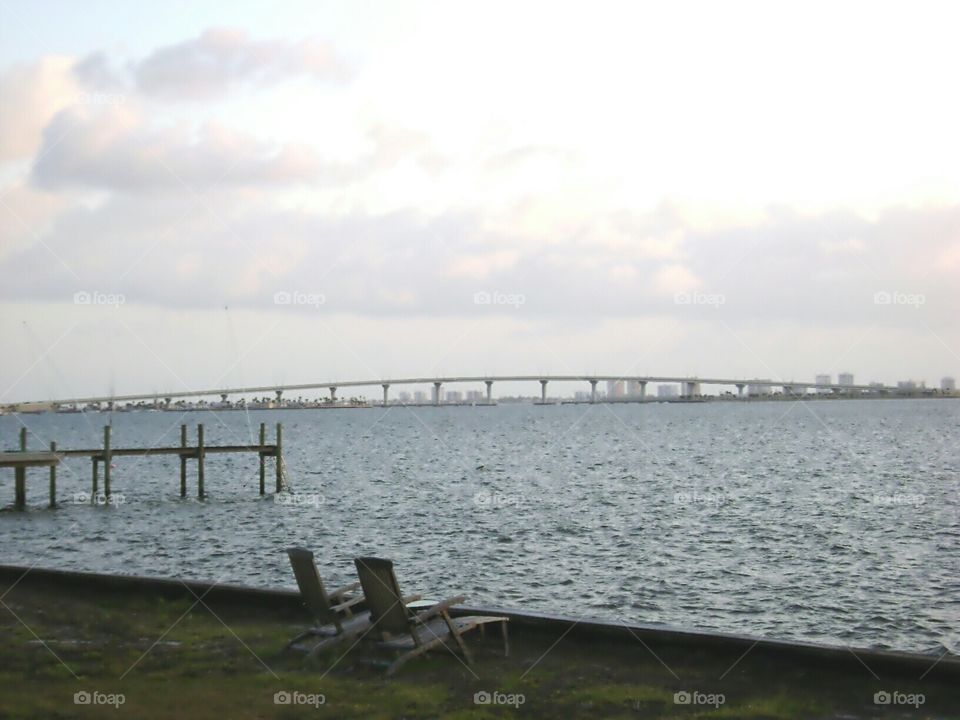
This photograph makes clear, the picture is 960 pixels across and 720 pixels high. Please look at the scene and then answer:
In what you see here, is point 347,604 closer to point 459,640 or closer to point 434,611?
point 434,611

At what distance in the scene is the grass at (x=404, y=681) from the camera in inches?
337

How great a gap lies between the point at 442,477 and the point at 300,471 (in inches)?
524

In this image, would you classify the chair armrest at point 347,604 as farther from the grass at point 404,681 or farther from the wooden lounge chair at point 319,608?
the grass at point 404,681

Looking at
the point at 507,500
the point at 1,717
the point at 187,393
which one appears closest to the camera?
the point at 1,717

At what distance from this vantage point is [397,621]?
10141 millimetres

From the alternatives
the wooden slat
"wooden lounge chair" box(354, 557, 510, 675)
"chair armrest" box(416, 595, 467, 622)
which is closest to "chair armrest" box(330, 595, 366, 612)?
"wooden lounge chair" box(354, 557, 510, 675)

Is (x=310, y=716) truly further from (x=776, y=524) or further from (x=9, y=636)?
(x=776, y=524)

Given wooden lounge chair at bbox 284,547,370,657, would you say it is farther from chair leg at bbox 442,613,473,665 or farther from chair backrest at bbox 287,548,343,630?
chair leg at bbox 442,613,473,665

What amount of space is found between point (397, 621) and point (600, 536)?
68.9 feet

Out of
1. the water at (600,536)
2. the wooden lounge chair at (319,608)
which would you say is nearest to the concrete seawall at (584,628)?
the wooden lounge chair at (319,608)

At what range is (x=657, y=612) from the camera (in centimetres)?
1925

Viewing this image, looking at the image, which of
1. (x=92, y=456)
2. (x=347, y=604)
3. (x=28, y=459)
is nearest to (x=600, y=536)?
(x=28, y=459)

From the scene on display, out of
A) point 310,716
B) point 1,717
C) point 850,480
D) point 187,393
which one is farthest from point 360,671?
point 187,393

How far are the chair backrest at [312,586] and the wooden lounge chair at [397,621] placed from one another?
58 centimetres
